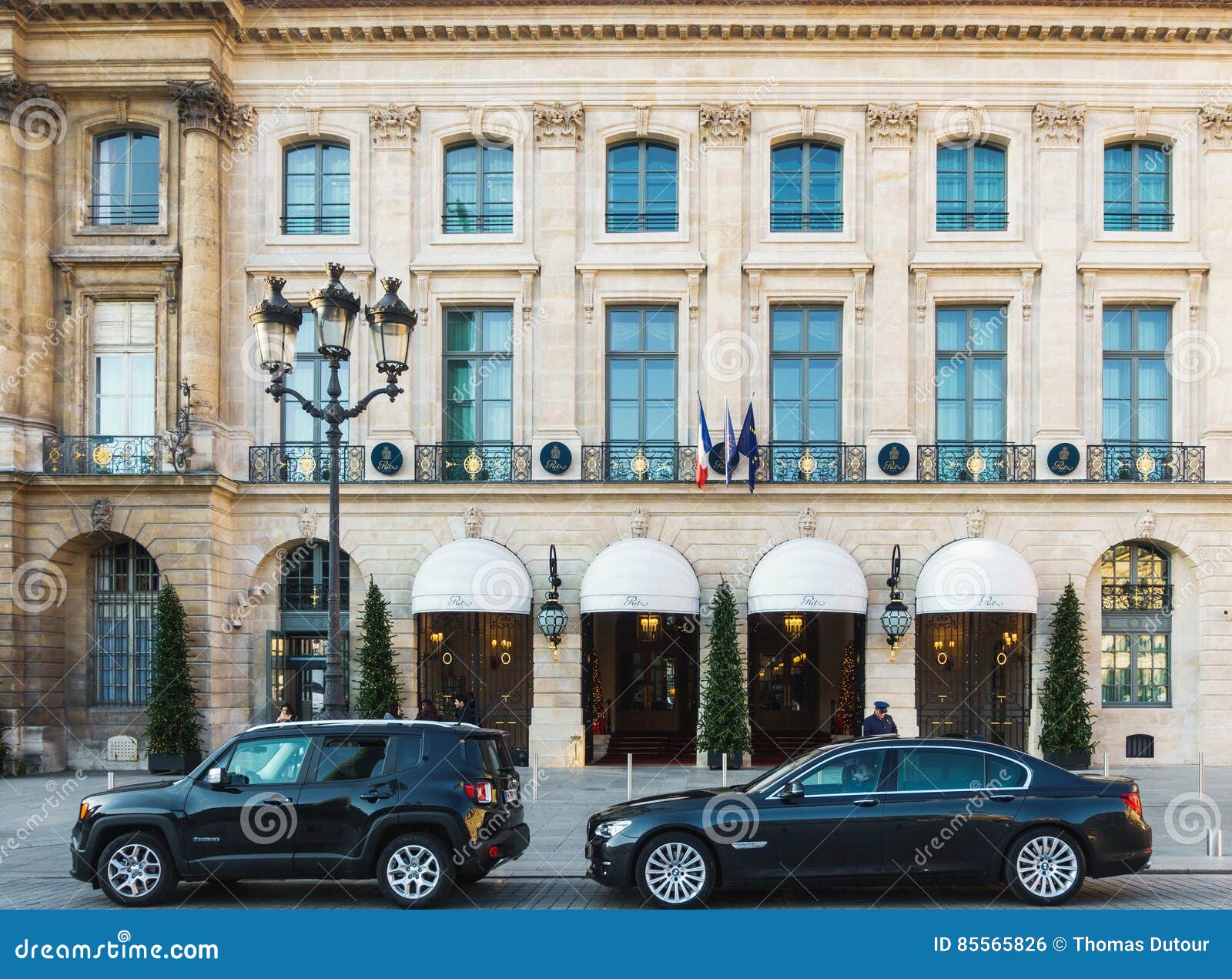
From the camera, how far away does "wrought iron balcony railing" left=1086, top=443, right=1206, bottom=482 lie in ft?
90.4

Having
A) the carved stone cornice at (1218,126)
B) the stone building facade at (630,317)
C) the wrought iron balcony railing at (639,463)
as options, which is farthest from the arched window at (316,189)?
the carved stone cornice at (1218,126)

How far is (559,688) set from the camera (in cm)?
2741

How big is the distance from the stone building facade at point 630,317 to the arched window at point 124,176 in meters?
0.07

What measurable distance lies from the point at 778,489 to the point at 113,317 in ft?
48.4

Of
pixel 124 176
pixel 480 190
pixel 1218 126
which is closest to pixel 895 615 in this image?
pixel 1218 126

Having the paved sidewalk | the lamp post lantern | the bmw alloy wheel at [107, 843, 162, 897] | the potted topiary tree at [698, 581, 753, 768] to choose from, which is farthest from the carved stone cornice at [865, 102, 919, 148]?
the bmw alloy wheel at [107, 843, 162, 897]

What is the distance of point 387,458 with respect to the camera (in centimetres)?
2780

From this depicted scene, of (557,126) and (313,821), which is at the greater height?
(557,126)

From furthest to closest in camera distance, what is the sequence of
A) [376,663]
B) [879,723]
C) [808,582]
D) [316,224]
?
[316,224]
[376,663]
[808,582]
[879,723]

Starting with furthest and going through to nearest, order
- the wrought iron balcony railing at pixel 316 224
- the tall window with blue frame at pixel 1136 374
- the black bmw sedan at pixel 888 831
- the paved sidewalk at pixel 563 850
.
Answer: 1. the wrought iron balcony railing at pixel 316 224
2. the tall window with blue frame at pixel 1136 374
3. the paved sidewalk at pixel 563 850
4. the black bmw sedan at pixel 888 831

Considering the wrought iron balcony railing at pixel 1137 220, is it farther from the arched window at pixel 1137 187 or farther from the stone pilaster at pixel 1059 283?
the stone pilaster at pixel 1059 283

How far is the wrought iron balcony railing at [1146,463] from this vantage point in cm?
2756

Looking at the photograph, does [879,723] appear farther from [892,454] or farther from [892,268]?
[892,268]

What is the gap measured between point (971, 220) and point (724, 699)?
1169cm
